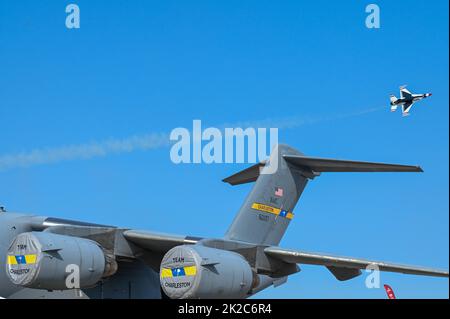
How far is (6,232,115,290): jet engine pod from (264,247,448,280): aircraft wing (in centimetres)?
319

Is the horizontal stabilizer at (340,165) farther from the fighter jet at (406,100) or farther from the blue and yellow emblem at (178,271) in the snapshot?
the fighter jet at (406,100)

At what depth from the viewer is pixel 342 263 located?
40.3 feet

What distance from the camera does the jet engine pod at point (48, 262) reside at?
10.9 m

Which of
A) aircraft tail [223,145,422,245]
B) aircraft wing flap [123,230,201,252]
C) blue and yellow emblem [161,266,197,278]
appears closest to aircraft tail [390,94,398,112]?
aircraft tail [223,145,422,245]

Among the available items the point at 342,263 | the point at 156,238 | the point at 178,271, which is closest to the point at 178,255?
the point at 178,271

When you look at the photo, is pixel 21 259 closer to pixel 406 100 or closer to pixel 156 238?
pixel 156 238

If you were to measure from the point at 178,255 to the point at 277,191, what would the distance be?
13.5 ft

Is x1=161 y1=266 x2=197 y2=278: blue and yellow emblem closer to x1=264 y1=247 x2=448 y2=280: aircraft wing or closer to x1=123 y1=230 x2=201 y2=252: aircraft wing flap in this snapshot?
x1=123 y1=230 x2=201 y2=252: aircraft wing flap

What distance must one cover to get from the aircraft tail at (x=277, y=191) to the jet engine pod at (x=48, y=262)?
11.0 feet
